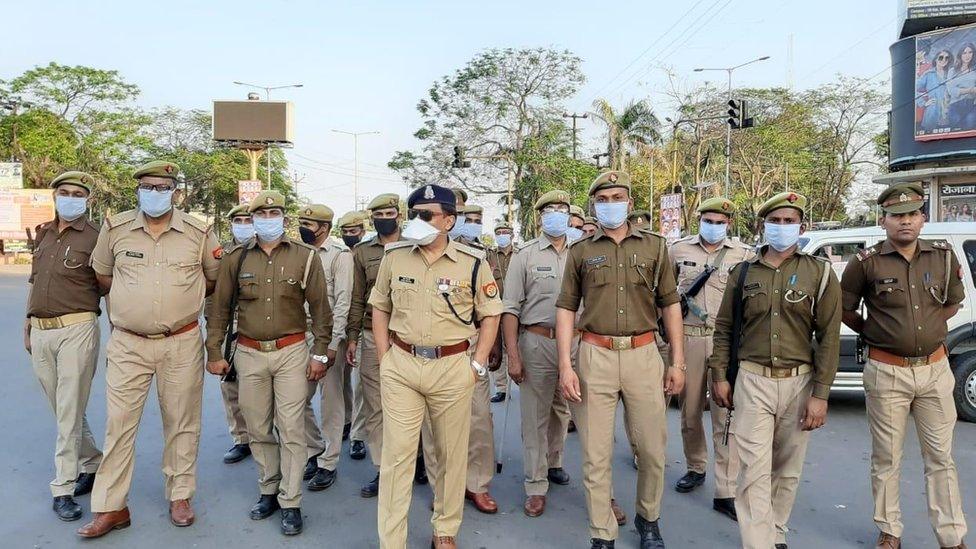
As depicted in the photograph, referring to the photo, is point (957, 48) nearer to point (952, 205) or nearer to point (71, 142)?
point (952, 205)

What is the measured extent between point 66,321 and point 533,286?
2935 mm

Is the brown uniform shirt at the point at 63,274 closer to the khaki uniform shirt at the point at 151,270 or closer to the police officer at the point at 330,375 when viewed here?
the khaki uniform shirt at the point at 151,270

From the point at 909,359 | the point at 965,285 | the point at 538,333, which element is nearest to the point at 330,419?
the point at 538,333

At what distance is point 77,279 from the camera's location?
4332 mm

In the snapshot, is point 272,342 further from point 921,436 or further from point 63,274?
point 921,436

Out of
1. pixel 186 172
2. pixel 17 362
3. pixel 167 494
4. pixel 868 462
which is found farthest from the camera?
pixel 186 172

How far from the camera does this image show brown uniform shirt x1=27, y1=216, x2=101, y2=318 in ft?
14.0

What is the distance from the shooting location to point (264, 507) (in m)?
4.21

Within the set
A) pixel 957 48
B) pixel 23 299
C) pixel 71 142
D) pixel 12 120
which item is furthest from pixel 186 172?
pixel 957 48

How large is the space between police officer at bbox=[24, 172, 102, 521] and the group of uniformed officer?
1 cm

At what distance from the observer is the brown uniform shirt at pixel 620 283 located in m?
3.75

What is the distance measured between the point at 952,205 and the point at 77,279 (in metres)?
25.4

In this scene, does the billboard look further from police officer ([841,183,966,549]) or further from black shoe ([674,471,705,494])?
police officer ([841,183,966,549])

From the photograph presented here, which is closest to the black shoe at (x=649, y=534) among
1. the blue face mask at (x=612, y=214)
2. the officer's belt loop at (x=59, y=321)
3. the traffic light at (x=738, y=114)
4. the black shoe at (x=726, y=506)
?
the black shoe at (x=726, y=506)
